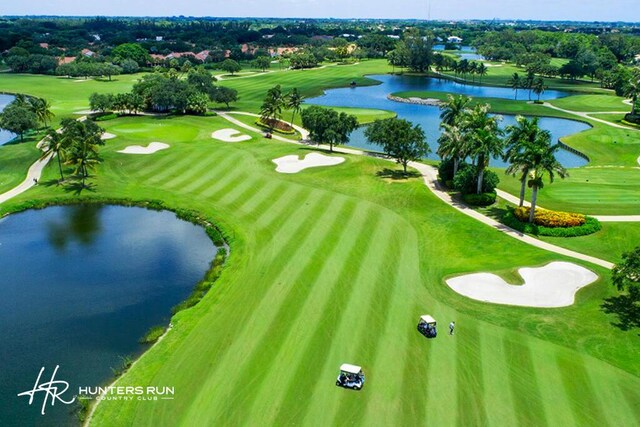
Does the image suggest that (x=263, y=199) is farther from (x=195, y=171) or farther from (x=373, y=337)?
(x=373, y=337)

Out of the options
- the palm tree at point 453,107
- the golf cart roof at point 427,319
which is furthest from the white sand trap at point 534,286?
the palm tree at point 453,107

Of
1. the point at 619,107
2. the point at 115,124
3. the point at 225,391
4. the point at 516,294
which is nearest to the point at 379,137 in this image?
the point at 516,294

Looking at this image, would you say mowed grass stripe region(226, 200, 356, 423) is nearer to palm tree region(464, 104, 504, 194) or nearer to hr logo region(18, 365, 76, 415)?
hr logo region(18, 365, 76, 415)

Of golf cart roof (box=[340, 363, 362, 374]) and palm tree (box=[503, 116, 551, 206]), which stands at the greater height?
palm tree (box=[503, 116, 551, 206])

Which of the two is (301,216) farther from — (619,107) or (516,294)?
(619,107)

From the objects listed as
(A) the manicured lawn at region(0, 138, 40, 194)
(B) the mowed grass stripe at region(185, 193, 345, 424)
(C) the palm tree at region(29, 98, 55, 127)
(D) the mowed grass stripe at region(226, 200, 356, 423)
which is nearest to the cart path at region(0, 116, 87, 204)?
(A) the manicured lawn at region(0, 138, 40, 194)

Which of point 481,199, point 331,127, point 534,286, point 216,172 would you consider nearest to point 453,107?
point 481,199
